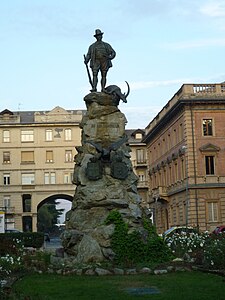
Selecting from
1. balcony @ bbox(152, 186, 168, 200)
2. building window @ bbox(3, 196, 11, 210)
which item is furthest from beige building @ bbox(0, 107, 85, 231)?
balcony @ bbox(152, 186, 168, 200)

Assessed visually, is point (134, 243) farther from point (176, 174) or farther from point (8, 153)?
point (8, 153)

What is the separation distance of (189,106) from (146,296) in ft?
137

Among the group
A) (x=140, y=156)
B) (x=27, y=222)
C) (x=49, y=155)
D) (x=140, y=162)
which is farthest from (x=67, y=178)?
(x=140, y=156)

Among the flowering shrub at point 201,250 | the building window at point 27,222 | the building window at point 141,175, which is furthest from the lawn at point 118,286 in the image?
the building window at point 141,175

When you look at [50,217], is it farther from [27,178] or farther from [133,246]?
[133,246]

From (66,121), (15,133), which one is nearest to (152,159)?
(66,121)

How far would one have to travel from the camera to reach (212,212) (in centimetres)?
5203

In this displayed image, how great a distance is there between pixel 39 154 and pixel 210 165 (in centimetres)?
3339

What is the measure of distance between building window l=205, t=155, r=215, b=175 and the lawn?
122 ft

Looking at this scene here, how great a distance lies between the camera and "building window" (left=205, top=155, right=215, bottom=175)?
173 feet

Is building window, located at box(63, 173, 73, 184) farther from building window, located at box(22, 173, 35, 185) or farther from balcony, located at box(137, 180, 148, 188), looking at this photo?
balcony, located at box(137, 180, 148, 188)

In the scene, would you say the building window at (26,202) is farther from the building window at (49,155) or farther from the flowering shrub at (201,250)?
the flowering shrub at (201,250)

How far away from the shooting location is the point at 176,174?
58.4 metres

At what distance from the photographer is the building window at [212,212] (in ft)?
170
